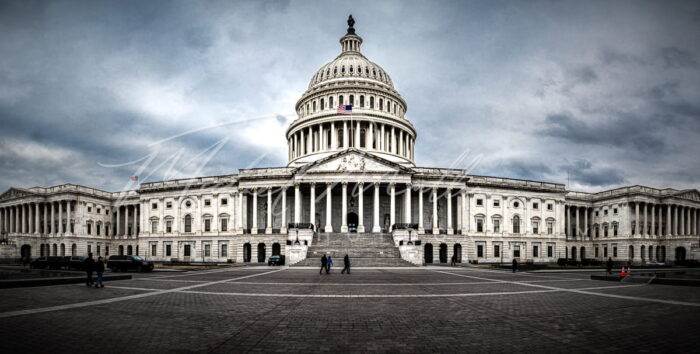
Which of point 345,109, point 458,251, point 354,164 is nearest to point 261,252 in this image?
point 354,164

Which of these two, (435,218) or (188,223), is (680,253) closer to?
(435,218)

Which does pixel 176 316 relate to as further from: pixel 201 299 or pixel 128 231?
pixel 128 231

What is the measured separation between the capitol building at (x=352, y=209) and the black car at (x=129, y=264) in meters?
20.6

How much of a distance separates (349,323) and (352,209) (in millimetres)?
59566

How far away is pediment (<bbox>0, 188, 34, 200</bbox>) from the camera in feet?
279

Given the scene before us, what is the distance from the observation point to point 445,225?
71.9 m

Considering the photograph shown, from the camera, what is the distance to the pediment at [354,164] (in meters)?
63.9

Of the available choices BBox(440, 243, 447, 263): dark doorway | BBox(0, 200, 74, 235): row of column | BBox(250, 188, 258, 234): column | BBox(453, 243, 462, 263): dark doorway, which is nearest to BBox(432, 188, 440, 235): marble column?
BBox(440, 243, 447, 263): dark doorway

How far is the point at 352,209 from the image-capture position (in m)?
71.1

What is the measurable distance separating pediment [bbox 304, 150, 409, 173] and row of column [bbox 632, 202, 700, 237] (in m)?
47.9

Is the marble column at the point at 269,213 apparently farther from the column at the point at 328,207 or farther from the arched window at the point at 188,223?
the arched window at the point at 188,223

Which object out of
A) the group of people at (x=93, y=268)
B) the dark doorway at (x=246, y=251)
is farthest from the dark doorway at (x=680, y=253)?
the group of people at (x=93, y=268)

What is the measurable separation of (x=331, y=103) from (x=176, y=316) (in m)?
74.7

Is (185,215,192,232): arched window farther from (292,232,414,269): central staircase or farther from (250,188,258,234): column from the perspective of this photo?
(292,232,414,269): central staircase
